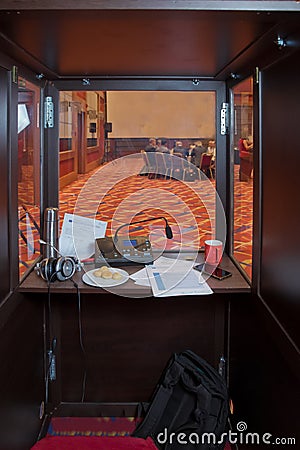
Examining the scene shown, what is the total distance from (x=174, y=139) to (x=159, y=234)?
42 cm

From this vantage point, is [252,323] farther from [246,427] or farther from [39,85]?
[39,85]

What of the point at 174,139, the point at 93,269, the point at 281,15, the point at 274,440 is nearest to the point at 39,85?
the point at 174,139

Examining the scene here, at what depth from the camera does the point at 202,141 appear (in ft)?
6.80

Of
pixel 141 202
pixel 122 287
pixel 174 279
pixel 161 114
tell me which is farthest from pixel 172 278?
pixel 161 114

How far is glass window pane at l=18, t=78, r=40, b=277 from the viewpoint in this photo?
62.9 inches

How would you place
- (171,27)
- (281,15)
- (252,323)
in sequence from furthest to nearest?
(252,323), (171,27), (281,15)

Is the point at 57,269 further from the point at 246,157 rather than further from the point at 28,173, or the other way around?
the point at 246,157

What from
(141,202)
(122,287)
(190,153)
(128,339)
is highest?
(190,153)

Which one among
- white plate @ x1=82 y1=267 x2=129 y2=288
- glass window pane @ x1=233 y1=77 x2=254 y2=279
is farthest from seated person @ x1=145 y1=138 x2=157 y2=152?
white plate @ x1=82 y1=267 x2=129 y2=288

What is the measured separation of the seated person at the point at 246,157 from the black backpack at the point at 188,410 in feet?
2.57

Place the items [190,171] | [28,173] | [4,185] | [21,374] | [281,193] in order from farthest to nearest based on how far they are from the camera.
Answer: [190,171] → [28,173] → [21,374] → [4,185] → [281,193]

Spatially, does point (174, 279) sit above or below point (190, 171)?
below

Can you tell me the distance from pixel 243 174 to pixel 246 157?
0.09m

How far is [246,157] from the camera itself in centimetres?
166
